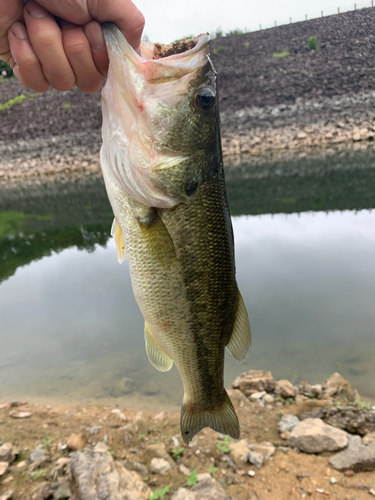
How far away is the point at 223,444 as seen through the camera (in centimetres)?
322

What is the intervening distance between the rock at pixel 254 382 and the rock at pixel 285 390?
8cm

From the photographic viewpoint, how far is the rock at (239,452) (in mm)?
3008

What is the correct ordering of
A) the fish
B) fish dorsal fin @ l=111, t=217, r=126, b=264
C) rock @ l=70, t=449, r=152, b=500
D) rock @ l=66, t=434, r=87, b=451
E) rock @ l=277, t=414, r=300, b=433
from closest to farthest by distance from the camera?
1. the fish
2. fish dorsal fin @ l=111, t=217, r=126, b=264
3. rock @ l=70, t=449, r=152, b=500
4. rock @ l=66, t=434, r=87, b=451
5. rock @ l=277, t=414, r=300, b=433

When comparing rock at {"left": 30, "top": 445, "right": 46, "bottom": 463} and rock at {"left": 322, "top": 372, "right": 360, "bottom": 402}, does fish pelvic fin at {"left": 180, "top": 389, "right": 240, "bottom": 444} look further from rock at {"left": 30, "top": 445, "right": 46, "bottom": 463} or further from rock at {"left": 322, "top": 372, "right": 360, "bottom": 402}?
rock at {"left": 322, "top": 372, "right": 360, "bottom": 402}

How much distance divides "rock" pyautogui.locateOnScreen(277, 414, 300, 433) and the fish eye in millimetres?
3317

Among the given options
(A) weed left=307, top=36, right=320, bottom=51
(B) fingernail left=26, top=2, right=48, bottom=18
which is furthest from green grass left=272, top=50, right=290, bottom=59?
(B) fingernail left=26, top=2, right=48, bottom=18

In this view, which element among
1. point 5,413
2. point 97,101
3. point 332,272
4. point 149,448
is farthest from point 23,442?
point 97,101

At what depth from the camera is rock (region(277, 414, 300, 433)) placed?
3.47 meters

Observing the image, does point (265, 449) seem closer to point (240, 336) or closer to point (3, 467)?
point (240, 336)

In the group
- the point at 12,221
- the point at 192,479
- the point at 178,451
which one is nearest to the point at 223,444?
the point at 178,451

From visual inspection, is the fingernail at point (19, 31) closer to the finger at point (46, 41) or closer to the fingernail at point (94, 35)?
the finger at point (46, 41)

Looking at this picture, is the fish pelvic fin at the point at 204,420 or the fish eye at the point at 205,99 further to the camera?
the fish pelvic fin at the point at 204,420

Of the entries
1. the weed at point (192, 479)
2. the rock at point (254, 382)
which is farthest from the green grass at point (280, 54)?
the weed at point (192, 479)

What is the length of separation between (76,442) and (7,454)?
2.04ft
